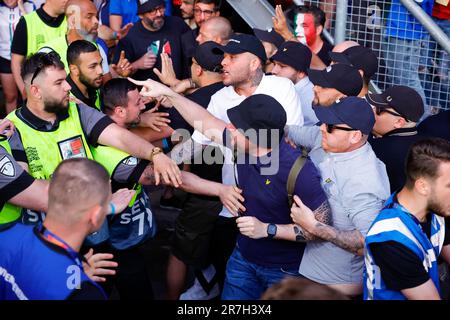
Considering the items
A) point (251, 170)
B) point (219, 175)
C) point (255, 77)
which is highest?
point (255, 77)

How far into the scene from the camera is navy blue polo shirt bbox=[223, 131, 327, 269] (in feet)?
13.7

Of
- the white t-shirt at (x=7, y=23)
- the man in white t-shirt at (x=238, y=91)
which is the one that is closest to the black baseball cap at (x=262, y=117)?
the man in white t-shirt at (x=238, y=91)

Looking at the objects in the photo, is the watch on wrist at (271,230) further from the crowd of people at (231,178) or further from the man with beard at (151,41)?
the man with beard at (151,41)

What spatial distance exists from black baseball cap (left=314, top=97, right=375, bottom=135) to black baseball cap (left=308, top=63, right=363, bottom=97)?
3.12 ft

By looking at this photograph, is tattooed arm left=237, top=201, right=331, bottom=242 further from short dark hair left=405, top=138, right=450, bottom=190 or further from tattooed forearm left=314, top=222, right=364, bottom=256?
short dark hair left=405, top=138, right=450, bottom=190

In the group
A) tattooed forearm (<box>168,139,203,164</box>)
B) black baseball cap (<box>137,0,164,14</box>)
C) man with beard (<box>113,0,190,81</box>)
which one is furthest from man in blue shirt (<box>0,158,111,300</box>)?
black baseball cap (<box>137,0,164,14</box>)

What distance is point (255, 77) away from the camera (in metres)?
5.39

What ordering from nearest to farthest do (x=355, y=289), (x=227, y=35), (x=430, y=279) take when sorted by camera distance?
(x=430, y=279) < (x=355, y=289) < (x=227, y=35)

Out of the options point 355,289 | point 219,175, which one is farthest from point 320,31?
point 355,289

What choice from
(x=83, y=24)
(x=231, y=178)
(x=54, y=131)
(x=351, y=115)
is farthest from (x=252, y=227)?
(x=83, y=24)

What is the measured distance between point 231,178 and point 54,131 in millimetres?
1296

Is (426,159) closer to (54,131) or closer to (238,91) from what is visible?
(238,91)

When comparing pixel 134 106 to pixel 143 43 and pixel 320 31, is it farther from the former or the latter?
pixel 320 31
